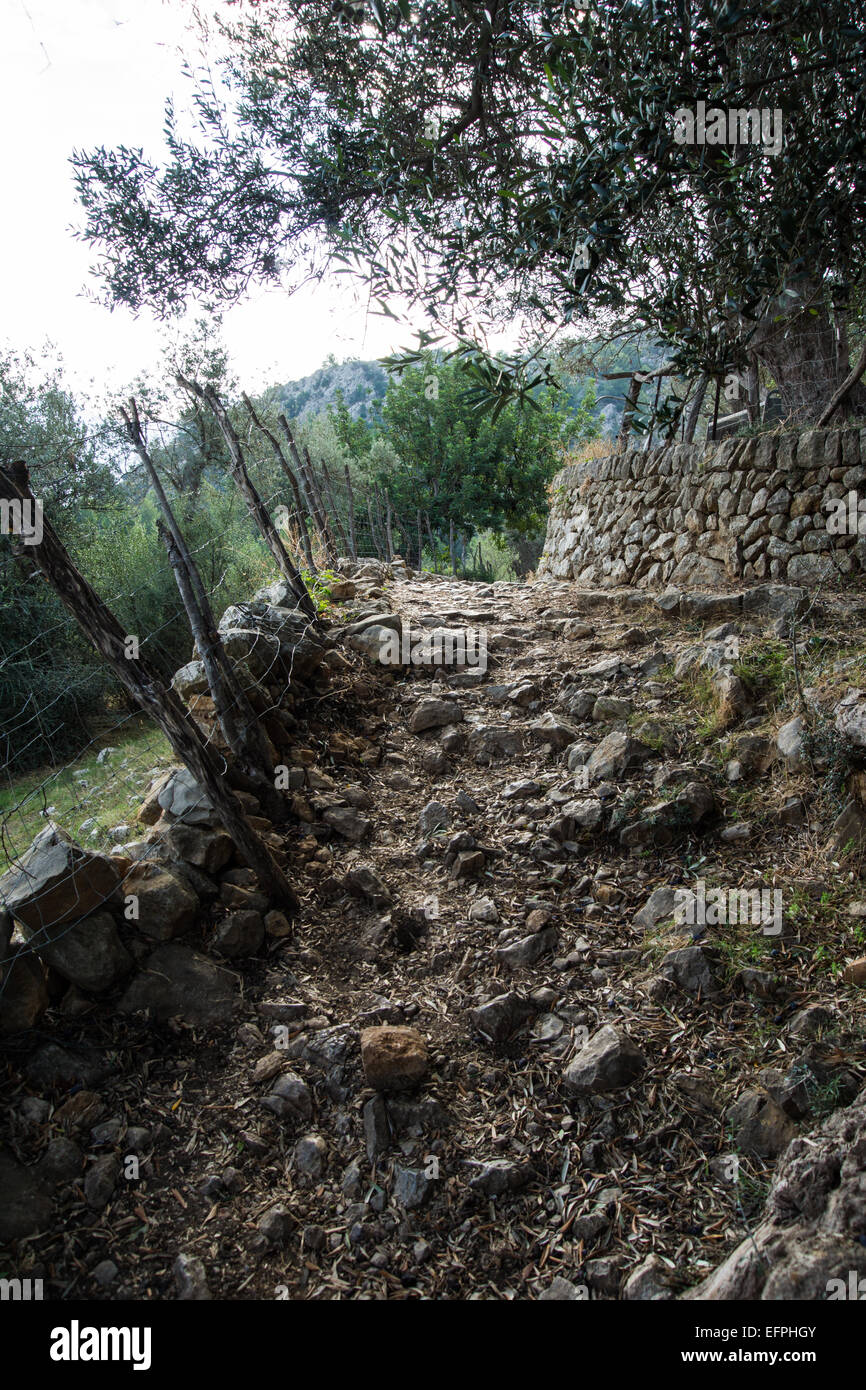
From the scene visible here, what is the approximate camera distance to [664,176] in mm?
3109

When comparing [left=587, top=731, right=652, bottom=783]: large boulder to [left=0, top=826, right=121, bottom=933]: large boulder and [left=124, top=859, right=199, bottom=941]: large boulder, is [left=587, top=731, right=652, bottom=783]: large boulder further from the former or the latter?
[left=0, top=826, right=121, bottom=933]: large boulder

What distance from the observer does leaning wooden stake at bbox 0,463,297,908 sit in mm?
2826

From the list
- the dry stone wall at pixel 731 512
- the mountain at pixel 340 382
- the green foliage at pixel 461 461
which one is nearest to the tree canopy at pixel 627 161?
the dry stone wall at pixel 731 512

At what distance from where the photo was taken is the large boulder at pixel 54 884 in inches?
114

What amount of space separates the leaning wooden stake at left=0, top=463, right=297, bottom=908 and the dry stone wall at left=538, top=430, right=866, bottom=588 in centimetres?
452

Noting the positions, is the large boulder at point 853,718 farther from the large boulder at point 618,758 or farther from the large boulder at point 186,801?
the large boulder at point 186,801

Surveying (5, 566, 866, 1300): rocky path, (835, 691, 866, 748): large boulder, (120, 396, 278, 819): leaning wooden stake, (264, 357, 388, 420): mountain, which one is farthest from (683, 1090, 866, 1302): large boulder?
(264, 357, 388, 420): mountain

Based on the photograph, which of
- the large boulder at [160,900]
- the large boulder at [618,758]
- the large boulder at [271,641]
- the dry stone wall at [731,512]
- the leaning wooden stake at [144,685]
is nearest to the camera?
the leaning wooden stake at [144,685]

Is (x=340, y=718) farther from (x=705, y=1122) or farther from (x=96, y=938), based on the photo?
(x=705, y=1122)

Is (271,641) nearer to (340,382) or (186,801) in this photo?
(186,801)

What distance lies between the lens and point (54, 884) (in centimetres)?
294

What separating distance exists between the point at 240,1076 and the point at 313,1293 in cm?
84

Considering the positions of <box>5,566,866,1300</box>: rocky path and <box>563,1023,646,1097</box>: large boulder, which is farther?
<box>563,1023,646,1097</box>: large boulder

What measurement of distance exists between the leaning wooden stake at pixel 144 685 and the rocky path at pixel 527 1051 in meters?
0.36
